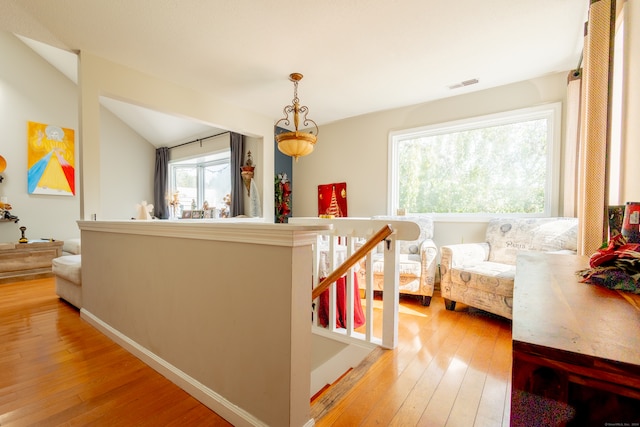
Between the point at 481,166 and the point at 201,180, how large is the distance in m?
5.24

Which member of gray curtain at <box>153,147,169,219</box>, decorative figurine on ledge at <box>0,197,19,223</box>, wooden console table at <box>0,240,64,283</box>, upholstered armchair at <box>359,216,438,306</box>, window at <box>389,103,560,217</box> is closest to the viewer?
upholstered armchair at <box>359,216,438,306</box>

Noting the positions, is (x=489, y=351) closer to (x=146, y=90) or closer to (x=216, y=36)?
(x=216, y=36)

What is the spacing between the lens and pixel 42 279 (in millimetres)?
3971

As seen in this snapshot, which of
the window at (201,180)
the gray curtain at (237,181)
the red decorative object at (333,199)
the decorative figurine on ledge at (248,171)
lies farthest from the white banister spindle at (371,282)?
the window at (201,180)

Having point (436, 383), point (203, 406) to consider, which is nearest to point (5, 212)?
point (203, 406)

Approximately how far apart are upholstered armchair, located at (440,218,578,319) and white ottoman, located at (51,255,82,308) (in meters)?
3.53

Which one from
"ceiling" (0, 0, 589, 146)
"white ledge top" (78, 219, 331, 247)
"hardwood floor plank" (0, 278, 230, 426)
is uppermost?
"ceiling" (0, 0, 589, 146)

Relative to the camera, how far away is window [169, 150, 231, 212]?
5.49 m

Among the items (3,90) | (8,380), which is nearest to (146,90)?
(8,380)

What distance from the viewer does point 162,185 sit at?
→ 6168 mm

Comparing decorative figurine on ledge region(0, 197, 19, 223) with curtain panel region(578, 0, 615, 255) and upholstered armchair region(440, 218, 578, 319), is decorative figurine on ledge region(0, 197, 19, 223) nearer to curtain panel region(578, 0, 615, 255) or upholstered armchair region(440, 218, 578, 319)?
upholstered armchair region(440, 218, 578, 319)

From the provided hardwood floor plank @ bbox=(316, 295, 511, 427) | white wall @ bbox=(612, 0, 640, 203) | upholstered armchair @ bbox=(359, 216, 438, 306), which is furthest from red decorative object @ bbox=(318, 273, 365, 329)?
white wall @ bbox=(612, 0, 640, 203)

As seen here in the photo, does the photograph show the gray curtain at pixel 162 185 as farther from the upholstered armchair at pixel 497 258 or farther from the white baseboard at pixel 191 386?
the upholstered armchair at pixel 497 258

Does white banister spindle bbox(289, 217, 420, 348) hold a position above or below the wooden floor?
above
